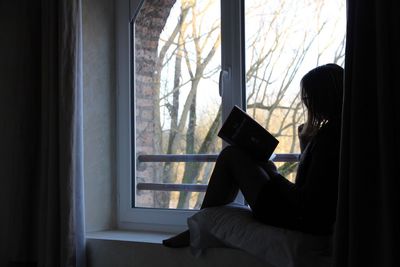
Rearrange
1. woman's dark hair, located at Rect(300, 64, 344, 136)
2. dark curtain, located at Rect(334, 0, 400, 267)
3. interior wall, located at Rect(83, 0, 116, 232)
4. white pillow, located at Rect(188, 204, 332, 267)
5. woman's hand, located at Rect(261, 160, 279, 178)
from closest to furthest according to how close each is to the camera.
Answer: dark curtain, located at Rect(334, 0, 400, 267) → white pillow, located at Rect(188, 204, 332, 267) → woman's dark hair, located at Rect(300, 64, 344, 136) → woman's hand, located at Rect(261, 160, 279, 178) → interior wall, located at Rect(83, 0, 116, 232)

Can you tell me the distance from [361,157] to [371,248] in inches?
10.0

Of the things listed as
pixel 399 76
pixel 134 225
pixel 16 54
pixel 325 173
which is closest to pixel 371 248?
pixel 325 173

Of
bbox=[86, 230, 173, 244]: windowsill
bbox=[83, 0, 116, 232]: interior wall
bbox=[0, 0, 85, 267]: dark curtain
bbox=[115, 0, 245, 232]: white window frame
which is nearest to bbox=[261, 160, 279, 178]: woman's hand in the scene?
bbox=[115, 0, 245, 232]: white window frame

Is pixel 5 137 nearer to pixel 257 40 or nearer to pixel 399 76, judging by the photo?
pixel 257 40

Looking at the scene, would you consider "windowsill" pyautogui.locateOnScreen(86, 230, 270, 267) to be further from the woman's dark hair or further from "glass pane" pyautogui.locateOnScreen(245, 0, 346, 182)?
the woman's dark hair

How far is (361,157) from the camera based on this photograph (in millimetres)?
1371

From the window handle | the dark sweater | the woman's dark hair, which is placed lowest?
the dark sweater

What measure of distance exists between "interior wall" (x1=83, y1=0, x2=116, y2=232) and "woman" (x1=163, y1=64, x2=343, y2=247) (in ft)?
2.78

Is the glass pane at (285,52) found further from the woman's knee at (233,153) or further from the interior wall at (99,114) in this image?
the interior wall at (99,114)

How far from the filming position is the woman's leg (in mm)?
1868

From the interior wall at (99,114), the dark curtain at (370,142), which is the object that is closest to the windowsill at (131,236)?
the interior wall at (99,114)

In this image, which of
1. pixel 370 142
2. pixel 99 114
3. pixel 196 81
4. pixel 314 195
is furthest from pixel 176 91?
pixel 370 142

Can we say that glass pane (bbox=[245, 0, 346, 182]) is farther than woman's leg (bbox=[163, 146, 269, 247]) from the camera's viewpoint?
Yes

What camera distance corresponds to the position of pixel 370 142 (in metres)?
1.38
